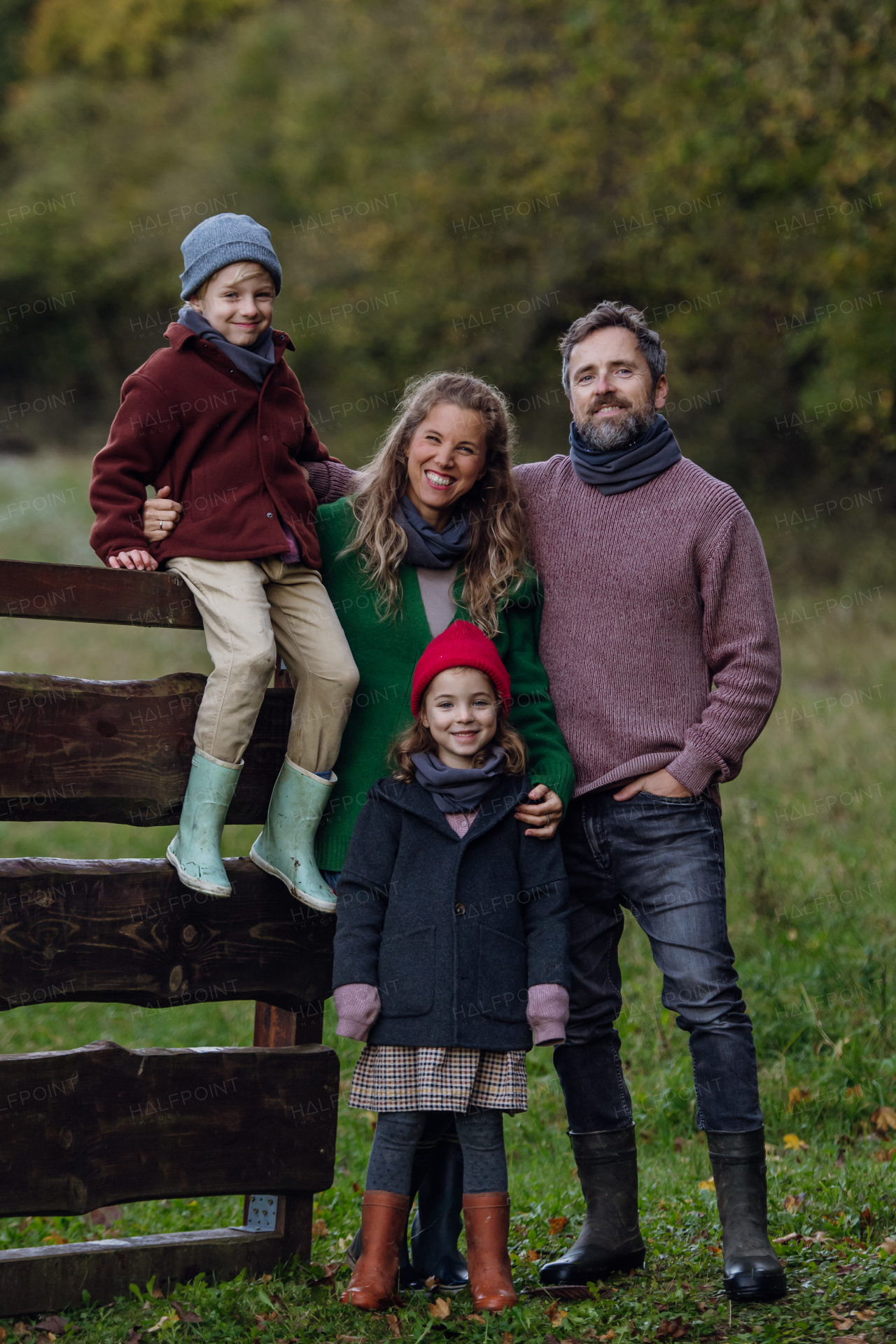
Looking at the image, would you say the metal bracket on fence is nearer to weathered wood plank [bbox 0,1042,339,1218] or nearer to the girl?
weathered wood plank [bbox 0,1042,339,1218]

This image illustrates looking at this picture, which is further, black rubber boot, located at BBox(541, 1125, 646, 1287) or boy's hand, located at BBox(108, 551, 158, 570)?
black rubber boot, located at BBox(541, 1125, 646, 1287)

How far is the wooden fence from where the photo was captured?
3.41 metres

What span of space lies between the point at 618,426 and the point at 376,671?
97 centimetres

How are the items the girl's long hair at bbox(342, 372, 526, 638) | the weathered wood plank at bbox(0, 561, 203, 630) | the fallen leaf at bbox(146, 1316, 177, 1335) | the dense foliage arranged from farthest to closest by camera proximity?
the dense foliage
the girl's long hair at bbox(342, 372, 526, 638)
the fallen leaf at bbox(146, 1316, 177, 1335)
the weathered wood plank at bbox(0, 561, 203, 630)

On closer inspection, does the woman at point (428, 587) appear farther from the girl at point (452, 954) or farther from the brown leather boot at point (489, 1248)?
the brown leather boot at point (489, 1248)

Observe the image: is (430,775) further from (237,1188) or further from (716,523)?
(237,1188)

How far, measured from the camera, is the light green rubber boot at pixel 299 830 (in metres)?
3.59

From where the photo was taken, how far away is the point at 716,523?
141 inches

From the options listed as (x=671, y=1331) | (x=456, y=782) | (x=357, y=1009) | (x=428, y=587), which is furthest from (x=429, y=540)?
(x=671, y=1331)

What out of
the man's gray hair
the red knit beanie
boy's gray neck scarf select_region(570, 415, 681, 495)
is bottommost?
the red knit beanie

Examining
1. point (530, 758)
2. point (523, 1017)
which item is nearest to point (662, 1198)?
point (523, 1017)

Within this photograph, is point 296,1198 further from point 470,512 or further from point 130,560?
point 470,512

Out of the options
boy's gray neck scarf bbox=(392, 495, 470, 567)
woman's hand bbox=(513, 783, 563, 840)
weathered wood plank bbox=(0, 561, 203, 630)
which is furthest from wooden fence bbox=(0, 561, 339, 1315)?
woman's hand bbox=(513, 783, 563, 840)

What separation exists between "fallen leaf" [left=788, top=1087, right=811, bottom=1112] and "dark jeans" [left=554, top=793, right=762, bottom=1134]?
160 cm
